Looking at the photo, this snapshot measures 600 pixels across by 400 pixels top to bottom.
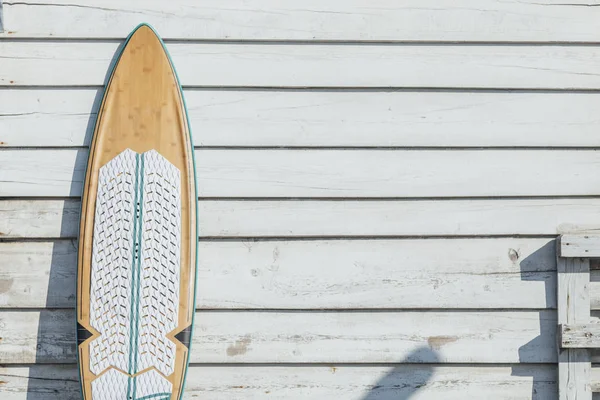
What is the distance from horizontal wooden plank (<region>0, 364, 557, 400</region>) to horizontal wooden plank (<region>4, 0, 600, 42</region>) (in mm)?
1090

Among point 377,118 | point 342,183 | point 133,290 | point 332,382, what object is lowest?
point 332,382

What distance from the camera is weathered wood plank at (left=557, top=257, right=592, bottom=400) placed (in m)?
1.96

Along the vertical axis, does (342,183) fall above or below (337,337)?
above

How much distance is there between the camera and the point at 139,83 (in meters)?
2.00

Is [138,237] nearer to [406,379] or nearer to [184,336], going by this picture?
[184,336]

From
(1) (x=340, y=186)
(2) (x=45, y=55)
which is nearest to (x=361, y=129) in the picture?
(1) (x=340, y=186)

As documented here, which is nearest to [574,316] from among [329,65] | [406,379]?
[406,379]

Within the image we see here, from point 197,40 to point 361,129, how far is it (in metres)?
0.61

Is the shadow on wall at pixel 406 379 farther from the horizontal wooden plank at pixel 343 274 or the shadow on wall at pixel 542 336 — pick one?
the shadow on wall at pixel 542 336

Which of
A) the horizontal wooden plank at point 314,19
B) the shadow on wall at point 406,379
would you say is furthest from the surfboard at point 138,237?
the shadow on wall at point 406,379

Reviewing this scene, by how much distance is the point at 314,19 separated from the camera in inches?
79.2

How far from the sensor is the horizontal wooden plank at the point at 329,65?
199 centimetres

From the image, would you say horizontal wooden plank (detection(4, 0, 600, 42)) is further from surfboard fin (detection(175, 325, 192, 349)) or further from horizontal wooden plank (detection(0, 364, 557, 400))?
horizontal wooden plank (detection(0, 364, 557, 400))

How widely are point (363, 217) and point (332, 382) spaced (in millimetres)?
551
